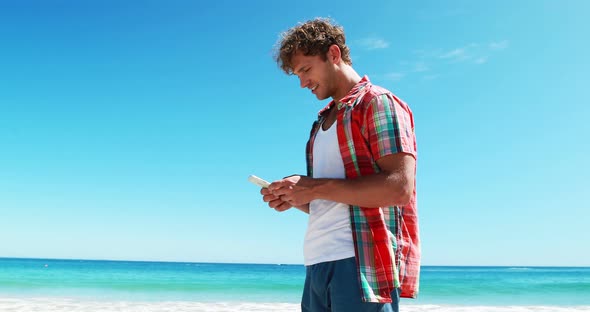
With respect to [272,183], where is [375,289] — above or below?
below

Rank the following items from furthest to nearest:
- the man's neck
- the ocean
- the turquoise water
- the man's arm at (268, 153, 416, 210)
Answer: the turquoise water < the ocean < the man's neck < the man's arm at (268, 153, 416, 210)

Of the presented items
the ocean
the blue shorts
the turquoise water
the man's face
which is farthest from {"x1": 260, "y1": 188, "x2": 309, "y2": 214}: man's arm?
the turquoise water

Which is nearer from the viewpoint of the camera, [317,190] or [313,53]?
[317,190]

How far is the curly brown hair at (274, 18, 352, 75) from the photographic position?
191 centimetres

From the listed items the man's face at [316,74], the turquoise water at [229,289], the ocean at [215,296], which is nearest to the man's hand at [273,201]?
the man's face at [316,74]

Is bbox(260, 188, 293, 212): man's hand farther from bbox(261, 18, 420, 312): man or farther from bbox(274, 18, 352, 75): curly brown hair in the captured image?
bbox(274, 18, 352, 75): curly brown hair

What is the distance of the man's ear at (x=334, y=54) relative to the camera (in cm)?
190

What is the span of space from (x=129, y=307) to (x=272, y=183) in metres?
10.7

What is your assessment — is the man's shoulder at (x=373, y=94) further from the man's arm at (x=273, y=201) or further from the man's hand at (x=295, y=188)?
the man's arm at (x=273, y=201)

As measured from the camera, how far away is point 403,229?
1.61m

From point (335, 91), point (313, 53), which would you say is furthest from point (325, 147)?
point (313, 53)

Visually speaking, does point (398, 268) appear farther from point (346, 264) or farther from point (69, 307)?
point (69, 307)

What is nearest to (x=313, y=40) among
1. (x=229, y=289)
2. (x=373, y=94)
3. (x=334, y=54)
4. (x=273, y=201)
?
(x=334, y=54)

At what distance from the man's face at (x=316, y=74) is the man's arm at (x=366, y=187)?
46cm
